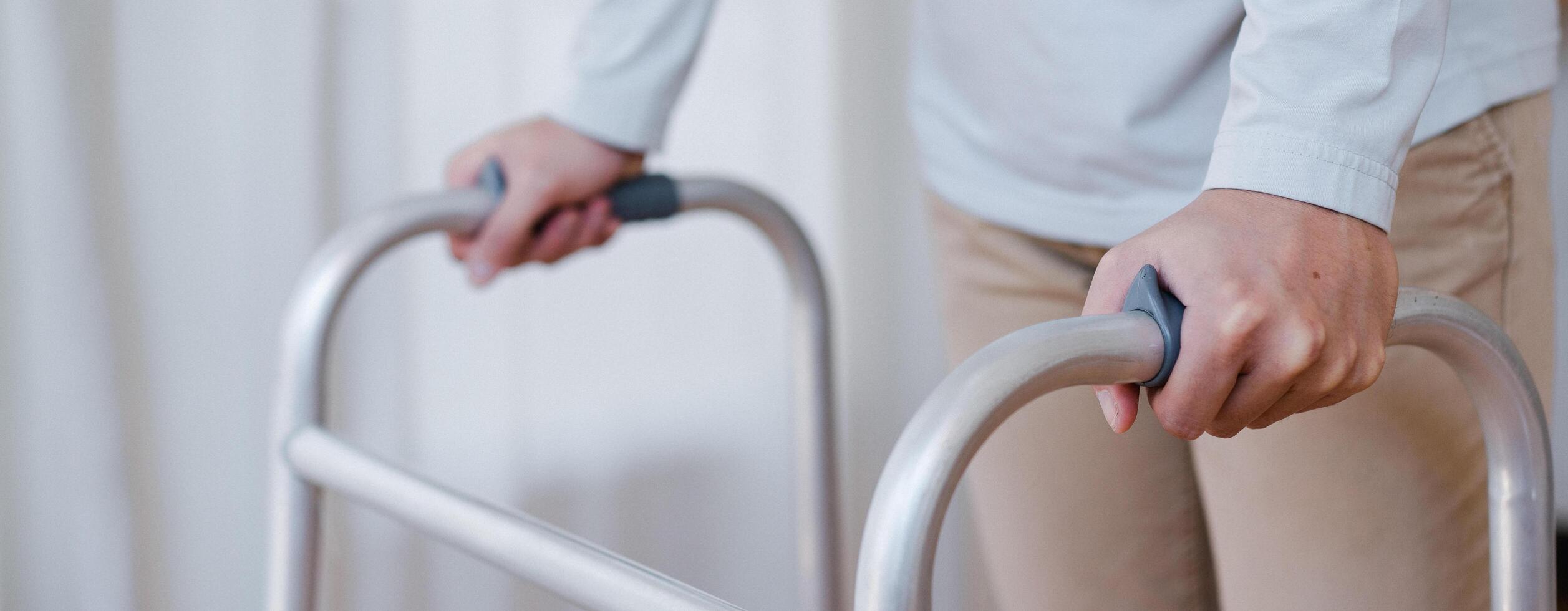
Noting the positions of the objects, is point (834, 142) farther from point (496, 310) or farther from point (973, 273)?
point (973, 273)

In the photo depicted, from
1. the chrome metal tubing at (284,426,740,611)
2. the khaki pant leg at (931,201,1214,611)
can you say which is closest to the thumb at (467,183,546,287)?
the chrome metal tubing at (284,426,740,611)

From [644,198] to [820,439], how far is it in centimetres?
23

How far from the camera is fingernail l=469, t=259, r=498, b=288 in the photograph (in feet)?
2.38

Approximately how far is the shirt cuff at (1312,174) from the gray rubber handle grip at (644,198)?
40 cm

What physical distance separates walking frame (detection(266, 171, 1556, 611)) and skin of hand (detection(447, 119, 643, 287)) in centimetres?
1

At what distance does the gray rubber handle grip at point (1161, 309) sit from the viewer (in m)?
0.38

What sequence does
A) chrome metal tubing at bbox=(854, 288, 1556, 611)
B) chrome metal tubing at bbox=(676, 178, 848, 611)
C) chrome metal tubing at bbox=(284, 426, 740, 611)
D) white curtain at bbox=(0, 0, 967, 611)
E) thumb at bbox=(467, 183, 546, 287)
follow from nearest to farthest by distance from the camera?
chrome metal tubing at bbox=(854, 288, 1556, 611) < chrome metal tubing at bbox=(284, 426, 740, 611) < thumb at bbox=(467, 183, 546, 287) < chrome metal tubing at bbox=(676, 178, 848, 611) < white curtain at bbox=(0, 0, 967, 611)

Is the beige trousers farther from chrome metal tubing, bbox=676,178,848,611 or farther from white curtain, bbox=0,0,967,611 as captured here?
white curtain, bbox=0,0,967,611

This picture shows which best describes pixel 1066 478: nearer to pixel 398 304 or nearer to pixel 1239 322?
pixel 1239 322

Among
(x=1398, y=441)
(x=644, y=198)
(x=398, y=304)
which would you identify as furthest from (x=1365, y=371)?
(x=398, y=304)

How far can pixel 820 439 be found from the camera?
866mm

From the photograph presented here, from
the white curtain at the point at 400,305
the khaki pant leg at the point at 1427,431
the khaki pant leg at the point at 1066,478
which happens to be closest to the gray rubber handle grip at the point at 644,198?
the khaki pant leg at the point at 1066,478

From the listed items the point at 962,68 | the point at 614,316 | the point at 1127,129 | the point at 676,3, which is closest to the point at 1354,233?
the point at 1127,129

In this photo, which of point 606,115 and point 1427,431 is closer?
point 1427,431
